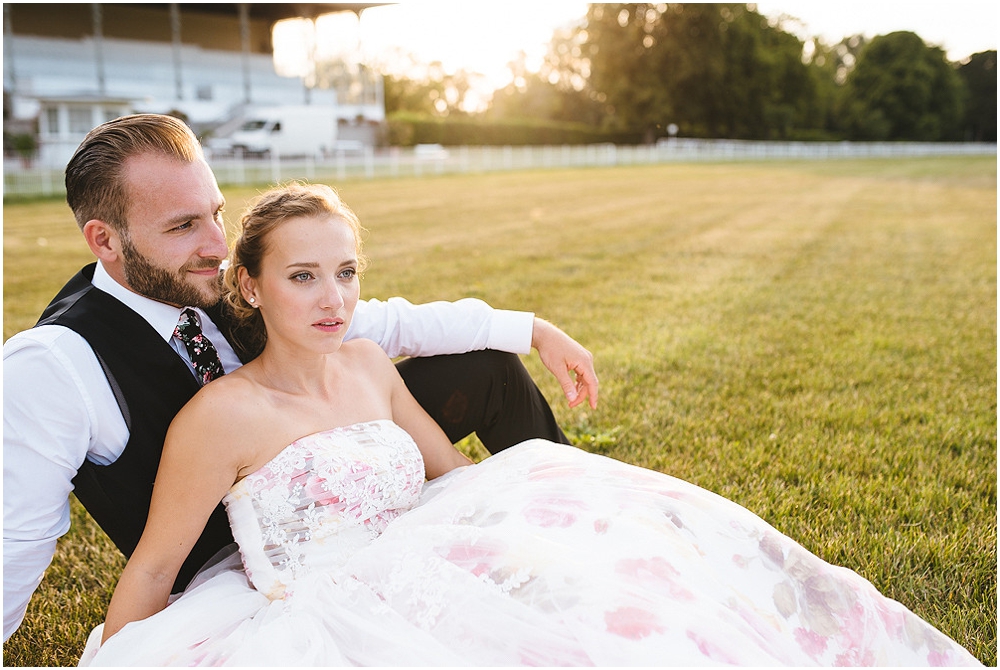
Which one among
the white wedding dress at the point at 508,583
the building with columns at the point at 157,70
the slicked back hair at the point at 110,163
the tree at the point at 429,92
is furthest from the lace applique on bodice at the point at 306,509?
the tree at the point at 429,92

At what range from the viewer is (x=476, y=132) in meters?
42.7

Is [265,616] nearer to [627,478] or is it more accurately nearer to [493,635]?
[493,635]

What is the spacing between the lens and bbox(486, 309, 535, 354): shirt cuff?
2980 mm

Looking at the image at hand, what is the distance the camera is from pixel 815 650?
5.84ft

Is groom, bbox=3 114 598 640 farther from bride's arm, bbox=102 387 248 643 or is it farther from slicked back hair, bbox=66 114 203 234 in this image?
bride's arm, bbox=102 387 248 643

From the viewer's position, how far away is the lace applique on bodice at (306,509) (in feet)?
7.03

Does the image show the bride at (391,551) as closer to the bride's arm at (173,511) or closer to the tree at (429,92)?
the bride's arm at (173,511)

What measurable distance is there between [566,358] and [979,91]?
78.6m

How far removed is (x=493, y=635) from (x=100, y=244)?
1486mm

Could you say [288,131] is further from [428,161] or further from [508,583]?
[508,583]

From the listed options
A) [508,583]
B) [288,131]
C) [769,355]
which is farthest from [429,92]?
[508,583]

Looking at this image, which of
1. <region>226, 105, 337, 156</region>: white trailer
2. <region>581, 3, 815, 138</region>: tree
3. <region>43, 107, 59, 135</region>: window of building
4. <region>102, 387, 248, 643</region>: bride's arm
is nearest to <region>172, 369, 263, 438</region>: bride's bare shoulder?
<region>102, 387, 248, 643</region>: bride's arm

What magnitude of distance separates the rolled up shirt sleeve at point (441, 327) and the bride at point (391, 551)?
401mm

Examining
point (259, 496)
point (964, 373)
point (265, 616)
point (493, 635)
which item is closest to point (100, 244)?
point (259, 496)
